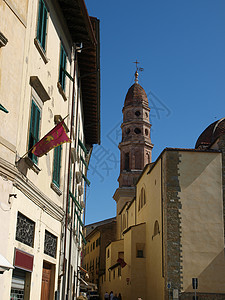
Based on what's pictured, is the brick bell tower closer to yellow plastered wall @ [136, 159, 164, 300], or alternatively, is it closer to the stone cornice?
yellow plastered wall @ [136, 159, 164, 300]

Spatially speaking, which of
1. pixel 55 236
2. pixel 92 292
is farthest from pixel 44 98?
pixel 92 292

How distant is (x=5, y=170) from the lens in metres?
8.05

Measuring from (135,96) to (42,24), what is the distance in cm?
4236

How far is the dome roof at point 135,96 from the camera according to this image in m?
52.6

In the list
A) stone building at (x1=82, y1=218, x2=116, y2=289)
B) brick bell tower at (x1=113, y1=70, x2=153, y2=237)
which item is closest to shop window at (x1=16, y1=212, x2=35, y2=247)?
stone building at (x1=82, y1=218, x2=116, y2=289)

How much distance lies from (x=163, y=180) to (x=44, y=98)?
647 inches

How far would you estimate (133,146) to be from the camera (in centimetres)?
5109

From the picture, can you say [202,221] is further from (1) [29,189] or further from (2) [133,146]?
(2) [133,146]

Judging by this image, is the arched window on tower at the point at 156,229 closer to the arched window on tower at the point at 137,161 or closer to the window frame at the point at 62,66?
the window frame at the point at 62,66

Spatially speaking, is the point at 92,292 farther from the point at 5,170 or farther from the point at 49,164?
the point at 5,170

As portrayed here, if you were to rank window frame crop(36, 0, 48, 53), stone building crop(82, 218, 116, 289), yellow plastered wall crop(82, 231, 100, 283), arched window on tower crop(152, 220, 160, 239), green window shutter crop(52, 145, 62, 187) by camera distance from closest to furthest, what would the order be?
1. window frame crop(36, 0, 48, 53)
2. green window shutter crop(52, 145, 62, 187)
3. arched window on tower crop(152, 220, 160, 239)
4. stone building crop(82, 218, 116, 289)
5. yellow plastered wall crop(82, 231, 100, 283)

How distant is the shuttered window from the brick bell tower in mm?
40286

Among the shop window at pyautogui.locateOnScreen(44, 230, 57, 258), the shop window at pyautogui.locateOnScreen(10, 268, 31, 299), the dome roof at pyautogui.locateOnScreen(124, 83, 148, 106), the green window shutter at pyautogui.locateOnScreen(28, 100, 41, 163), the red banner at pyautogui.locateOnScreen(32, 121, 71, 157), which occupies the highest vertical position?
the dome roof at pyautogui.locateOnScreen(124, 83, 148, 106)

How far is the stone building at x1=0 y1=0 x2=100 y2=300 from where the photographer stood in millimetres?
8266
